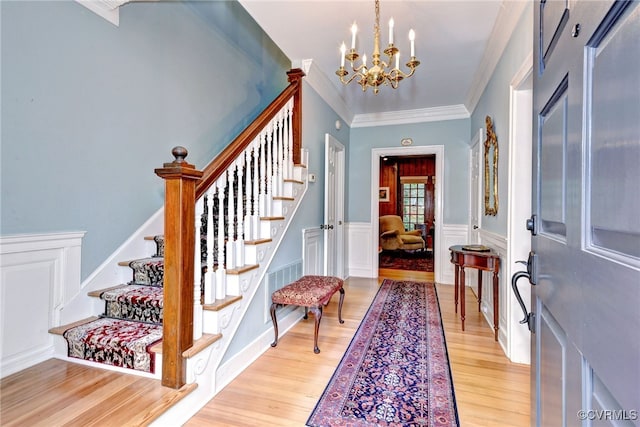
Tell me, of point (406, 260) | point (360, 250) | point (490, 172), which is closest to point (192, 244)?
point (490, 172)

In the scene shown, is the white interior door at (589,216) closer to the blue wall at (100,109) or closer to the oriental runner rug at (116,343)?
the oriental runner rug at (116,343)

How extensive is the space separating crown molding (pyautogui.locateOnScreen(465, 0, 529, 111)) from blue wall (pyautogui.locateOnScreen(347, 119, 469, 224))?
0.94 m

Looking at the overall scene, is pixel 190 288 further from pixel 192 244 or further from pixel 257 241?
pixel 257 241

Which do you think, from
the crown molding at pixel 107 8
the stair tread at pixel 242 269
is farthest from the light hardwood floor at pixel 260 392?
the crown molding at pixel 107 8

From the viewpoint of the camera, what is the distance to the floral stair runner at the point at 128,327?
1683 mm

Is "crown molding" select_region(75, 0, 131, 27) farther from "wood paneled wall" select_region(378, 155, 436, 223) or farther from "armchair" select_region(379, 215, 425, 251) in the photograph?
"wood paneled wall" select_region(378, 155, 436, 223)

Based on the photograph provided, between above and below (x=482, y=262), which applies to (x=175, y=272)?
above

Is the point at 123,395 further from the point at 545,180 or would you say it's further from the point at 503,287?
the point at 503,287

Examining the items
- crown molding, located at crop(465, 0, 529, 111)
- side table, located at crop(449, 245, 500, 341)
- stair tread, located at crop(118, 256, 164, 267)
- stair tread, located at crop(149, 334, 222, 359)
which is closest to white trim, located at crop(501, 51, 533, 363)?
side table, located at crop(449, 245, 500, 341)

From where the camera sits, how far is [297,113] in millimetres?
3010

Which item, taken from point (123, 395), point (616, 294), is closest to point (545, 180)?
point (616, 294)

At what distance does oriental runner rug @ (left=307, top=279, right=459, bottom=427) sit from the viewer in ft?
5.37

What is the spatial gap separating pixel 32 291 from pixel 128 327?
0.56 meters

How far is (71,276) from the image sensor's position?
6.47 ft
